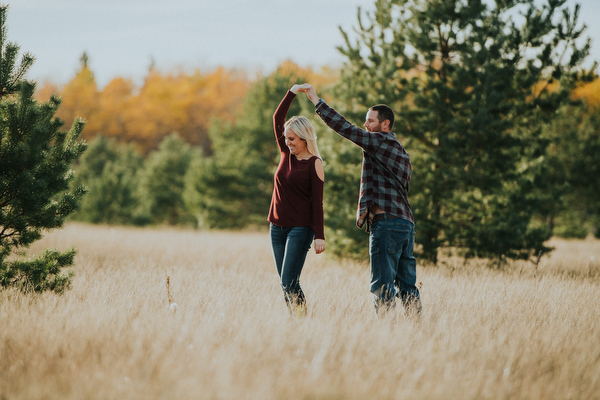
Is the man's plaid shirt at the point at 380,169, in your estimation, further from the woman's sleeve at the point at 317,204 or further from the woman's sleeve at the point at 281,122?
the woman's sleeve at the point at 281,122

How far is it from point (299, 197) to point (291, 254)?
0.50 m

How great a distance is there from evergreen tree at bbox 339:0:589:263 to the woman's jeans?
13.2ft

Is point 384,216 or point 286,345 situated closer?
point 286,345

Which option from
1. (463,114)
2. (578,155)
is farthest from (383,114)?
(578,155)

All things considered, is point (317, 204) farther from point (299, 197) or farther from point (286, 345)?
point (286, 345)

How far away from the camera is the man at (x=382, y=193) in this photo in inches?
144

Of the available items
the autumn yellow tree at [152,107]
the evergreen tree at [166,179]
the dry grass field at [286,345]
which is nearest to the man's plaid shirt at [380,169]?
the dry grass field at [286,345]

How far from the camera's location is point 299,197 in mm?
3912

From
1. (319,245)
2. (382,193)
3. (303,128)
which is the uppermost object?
(303,128)

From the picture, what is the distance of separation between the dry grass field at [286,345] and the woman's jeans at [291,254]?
8.0 inches

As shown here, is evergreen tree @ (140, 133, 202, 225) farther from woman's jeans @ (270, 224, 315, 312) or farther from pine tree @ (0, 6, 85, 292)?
woman's jeans @ (270, 224, 315, 312)

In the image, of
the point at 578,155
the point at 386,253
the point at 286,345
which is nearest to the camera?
the point at 286,345

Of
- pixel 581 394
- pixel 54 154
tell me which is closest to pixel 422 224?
pixel 581 394

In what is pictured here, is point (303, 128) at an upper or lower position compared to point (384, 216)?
upper
